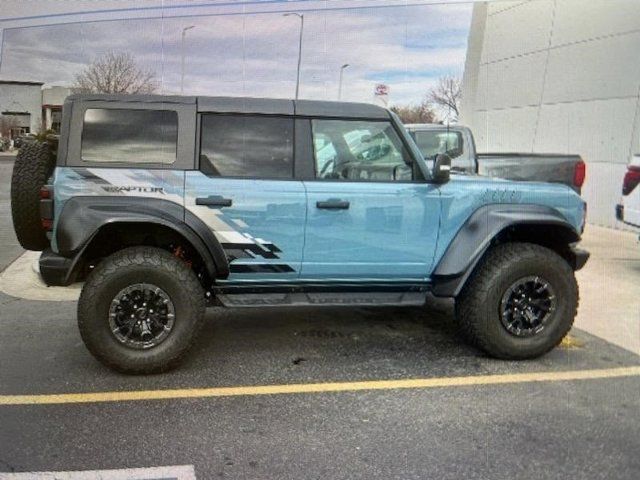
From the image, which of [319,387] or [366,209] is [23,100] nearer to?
[366,209]

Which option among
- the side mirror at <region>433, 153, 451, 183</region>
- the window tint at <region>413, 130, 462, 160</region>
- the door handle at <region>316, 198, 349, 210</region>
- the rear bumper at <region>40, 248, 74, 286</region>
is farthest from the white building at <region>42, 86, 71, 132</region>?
the window tint at <region>413, 130, 462, 160</region>

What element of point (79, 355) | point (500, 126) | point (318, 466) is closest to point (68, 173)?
point (79, 355)

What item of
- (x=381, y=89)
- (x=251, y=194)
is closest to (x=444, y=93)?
(x=381, y=89)

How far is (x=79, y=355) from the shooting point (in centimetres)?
419

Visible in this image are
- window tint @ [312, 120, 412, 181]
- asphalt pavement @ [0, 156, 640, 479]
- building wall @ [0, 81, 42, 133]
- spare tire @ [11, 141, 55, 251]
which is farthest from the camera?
window tint @ [312, 120, 412, 181]

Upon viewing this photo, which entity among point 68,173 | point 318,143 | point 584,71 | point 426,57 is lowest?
point 68,173

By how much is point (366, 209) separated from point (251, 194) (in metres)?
0.79

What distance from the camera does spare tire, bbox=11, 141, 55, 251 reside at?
3816 millimetres

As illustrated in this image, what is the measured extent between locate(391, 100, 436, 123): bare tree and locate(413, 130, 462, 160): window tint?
2891 millimetres

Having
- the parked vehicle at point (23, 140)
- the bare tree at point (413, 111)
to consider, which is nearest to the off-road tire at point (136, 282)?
the parked vehicle at point (23, 140)

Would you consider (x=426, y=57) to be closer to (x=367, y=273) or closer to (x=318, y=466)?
(x=367, y=273)

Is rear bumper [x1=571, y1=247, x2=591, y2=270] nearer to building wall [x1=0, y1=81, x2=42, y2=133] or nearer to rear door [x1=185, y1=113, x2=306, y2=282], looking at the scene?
rear door [x1=185, y1=113, x2=306, y2=282]

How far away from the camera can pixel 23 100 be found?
369 centimetres

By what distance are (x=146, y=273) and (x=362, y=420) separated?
1629mm
